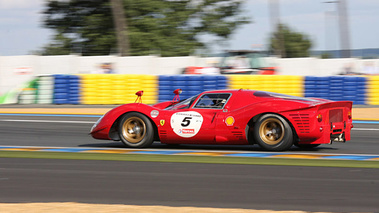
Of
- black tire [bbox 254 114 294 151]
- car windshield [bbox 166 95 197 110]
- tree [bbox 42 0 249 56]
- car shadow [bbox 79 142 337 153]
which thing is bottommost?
car shadow [bbox 79 142 337 153]

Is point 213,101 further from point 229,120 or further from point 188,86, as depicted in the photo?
point 188,86

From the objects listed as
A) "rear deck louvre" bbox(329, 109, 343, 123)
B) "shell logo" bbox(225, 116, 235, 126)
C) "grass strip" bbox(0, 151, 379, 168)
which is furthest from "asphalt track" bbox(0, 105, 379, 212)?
"shell logo" bbox(225, 116, 235, 126)

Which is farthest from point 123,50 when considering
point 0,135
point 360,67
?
point 0,135

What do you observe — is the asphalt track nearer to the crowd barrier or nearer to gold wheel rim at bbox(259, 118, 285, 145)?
gold wheel rim at bbox(259, 118, 285, 145)

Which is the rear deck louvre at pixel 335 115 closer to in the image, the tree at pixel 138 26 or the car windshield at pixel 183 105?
the car windshield at pixel 183 105

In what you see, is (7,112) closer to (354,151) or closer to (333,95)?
(333,95)

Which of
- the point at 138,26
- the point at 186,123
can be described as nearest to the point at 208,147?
the point at 186,123

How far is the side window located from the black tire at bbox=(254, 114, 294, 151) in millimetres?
702

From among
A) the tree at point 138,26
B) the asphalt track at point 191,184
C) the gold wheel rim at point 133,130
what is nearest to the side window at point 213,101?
the gold wheel rim at point 133,130

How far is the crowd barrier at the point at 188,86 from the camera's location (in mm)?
19438

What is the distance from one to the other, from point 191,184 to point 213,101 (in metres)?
3.05

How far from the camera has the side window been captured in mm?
9272

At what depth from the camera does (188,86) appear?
19.8 meters

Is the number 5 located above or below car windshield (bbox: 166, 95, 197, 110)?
below
